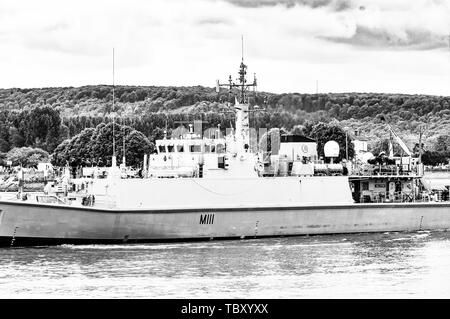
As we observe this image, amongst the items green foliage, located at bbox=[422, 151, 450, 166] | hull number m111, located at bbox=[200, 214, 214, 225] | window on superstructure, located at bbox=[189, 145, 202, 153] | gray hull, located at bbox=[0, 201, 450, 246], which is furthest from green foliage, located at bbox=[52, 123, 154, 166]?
hull number m111, located at bbox=[200, 214, 214, 225]

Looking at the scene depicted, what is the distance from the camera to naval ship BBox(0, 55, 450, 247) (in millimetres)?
32469

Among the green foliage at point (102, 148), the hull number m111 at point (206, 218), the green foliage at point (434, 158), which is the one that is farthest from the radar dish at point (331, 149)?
the green foliage at point (434, 158)

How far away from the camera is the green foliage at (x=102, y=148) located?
7031cm

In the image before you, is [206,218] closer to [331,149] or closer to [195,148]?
[195,148]

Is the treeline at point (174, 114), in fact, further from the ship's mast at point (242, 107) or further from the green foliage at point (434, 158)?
the ship's mast at point (242, 107)

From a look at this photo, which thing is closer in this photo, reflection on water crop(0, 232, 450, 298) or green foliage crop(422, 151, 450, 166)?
reflection on water crop(0, 232, 450, 298)

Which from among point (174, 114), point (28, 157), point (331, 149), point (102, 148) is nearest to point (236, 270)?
point (331, 149)

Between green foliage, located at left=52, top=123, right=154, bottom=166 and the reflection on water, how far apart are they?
120ft

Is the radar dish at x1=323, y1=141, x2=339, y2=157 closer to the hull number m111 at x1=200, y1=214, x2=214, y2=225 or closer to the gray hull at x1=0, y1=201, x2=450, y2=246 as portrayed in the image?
the gray hull at x1=0, y1=201, x2=450, y2=246

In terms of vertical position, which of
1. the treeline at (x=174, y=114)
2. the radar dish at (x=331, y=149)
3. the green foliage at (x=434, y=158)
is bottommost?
Answer: the green foliage at (x=434, y=158)

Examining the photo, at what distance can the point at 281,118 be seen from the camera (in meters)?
43.8

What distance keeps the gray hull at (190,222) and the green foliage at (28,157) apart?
5146 cm

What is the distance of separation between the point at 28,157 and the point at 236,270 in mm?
60287

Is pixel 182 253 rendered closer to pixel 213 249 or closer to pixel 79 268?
pixel 213 249
